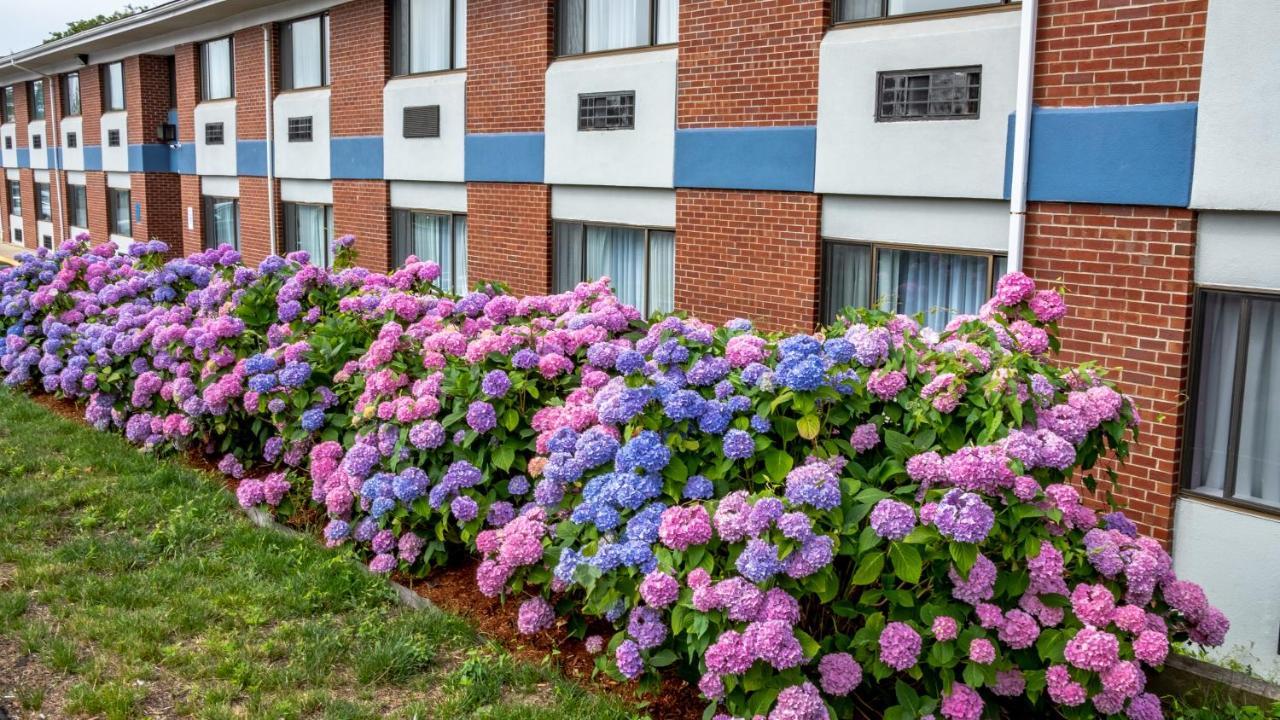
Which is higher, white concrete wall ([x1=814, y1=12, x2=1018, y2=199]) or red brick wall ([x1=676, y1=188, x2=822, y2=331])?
white concrete wall ([x1=814, y1=12, x2=1018, y2=199])

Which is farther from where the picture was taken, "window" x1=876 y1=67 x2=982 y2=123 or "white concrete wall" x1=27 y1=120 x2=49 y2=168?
"white concrete wall" x1=27 y1=120 x2=49 y2=168

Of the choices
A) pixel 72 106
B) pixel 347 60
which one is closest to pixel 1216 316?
pixel 347 60

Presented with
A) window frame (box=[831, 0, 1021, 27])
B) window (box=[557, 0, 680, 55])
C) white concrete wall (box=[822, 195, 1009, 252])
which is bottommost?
white concrete wall (box=[822, 195, 1009, 252])

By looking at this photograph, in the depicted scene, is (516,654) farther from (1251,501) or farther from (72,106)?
(72,106)

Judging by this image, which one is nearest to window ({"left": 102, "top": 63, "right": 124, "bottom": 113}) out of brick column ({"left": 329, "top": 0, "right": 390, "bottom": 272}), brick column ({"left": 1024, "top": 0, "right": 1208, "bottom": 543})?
brick column ({"left": 329, "top": 0, "right": 390, "bottom": 272})

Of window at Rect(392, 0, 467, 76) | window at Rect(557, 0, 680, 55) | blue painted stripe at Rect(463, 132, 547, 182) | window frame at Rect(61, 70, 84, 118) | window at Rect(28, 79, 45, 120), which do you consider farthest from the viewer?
window at Rect(28, 79, 45, 120)

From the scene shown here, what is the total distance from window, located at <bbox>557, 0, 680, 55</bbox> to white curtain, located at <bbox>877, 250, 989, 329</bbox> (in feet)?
12.1

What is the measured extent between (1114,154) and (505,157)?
816 centimetres

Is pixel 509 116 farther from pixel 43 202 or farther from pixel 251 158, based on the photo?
pixel 43 202

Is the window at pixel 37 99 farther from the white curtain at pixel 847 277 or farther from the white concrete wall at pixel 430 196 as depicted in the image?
the white curtain at pixel 847 277

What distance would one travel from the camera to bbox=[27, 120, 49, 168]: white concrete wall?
3466 centimetres

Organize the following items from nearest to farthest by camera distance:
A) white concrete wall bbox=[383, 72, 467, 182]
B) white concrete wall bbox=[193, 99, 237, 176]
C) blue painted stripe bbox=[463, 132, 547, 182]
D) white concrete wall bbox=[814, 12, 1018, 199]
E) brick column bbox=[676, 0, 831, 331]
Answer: white concrete wall bbox=[814, 12, 1018, 199], brick column bbox=[676, 0, 831, 331], blue painted stripe bbox=[463, 132, 547, 182], white concrete wall bbox=[383, 72, 467, 182], white concrete wall bbox=[193, 99, 237, 176]

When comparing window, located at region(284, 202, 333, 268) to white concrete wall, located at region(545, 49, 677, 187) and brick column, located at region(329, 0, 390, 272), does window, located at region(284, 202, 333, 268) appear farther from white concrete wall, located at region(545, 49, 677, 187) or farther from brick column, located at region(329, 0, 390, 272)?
white concrete wall, located at region(545, 49, 677, 187)

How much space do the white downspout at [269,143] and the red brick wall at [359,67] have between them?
2.57 m
